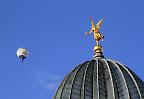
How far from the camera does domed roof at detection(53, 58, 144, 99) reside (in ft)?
145

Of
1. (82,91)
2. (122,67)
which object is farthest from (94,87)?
(122,67)

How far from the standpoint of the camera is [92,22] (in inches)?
1987

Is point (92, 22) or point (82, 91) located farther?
point (92, 22)

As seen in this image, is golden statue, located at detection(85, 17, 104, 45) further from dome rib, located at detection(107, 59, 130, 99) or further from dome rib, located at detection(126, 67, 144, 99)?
dome rib, located at detection(126, 67, 144, 99)

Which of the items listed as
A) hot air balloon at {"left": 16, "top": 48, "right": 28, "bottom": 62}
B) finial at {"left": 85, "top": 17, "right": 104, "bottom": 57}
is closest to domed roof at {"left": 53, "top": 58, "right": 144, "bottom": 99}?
finial at {"left": 85, "top": 17, "right": 104, "bottom": 57}

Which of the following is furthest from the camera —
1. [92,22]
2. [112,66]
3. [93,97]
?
[92,22]

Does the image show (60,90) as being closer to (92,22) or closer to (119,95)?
(119,95)

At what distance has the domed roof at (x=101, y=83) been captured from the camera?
4416 centimetres

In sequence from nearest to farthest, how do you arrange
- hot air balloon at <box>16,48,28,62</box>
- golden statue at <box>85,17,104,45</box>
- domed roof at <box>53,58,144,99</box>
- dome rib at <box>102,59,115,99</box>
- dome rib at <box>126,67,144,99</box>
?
hot air balloon at <box>16,48,28,62</box> < dome rib at <box>102,59,115,99</box> < domed roof at <box>53,58,144,99</box> < dome rib at <box>126,67,144,99</box> < golden statue at <box>85,17,104,45</box>

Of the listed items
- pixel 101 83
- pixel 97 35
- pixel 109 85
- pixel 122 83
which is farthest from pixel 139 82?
pixel 97 35

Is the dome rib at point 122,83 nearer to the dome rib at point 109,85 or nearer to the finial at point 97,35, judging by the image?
the dome rib at point 109,85

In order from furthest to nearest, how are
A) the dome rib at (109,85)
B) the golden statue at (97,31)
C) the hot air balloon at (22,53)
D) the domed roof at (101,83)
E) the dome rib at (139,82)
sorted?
the golden statue at (97,31) → the dome rib at (139,82) → the domed roof at (101,83) → the dome rib at (109,85) → the hot air balloon at (22,53)

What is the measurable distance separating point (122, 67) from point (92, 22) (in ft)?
18.9

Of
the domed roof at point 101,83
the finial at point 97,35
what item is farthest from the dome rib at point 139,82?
the finial at point 97,35
